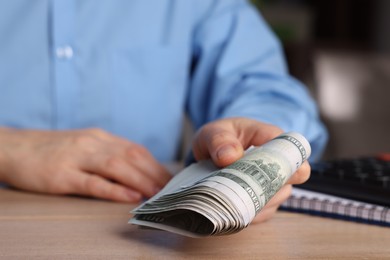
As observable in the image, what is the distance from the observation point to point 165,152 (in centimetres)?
134

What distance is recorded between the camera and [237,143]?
732 millimetres

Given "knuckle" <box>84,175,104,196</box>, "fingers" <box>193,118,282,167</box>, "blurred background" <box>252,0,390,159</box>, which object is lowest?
"blurred background" <box>252,0,390,159</box>

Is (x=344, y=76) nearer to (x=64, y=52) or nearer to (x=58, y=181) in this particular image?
(x=64, y=52)

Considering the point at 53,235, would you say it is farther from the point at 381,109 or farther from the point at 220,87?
the point at 381,109

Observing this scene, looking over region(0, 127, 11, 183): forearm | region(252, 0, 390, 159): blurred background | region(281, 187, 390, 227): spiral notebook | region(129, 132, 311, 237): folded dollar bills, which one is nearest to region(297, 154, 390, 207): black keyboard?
region(281, 187, 390, 227): spiral notebook

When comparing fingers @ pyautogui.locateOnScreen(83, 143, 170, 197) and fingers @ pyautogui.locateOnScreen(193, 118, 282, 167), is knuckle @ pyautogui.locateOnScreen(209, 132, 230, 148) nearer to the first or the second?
fingers @ pyautogui.locateOnScreen(193, 118, 282, 167)

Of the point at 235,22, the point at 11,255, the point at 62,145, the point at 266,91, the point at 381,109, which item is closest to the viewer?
the point at 11,255

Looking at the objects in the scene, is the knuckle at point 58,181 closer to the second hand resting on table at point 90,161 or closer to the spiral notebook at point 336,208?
the second hand resting on table at point 90,161

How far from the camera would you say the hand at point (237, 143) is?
0.72 meters

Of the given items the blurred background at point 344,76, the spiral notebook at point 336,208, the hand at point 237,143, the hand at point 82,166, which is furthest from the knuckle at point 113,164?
the blurred background at point 344,76

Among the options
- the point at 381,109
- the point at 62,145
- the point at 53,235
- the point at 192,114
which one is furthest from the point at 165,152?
the point at 381,109

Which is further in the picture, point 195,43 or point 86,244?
point 195,43

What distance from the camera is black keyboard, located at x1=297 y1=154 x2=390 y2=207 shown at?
0.81m

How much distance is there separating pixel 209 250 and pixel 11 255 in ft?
0.57
